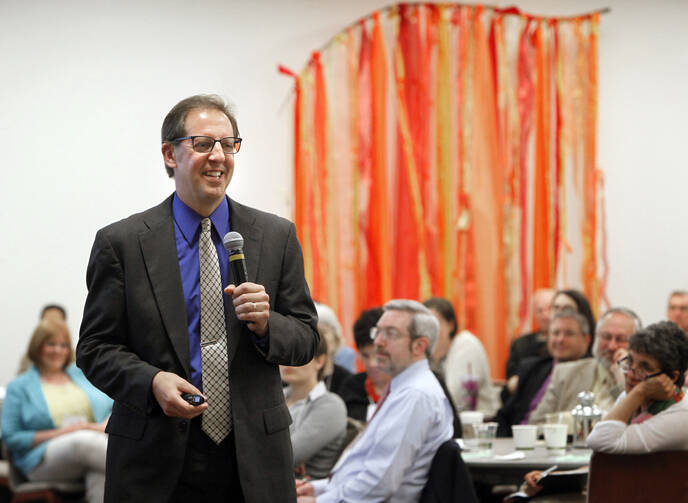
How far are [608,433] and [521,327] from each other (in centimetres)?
359

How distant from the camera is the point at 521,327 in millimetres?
6207

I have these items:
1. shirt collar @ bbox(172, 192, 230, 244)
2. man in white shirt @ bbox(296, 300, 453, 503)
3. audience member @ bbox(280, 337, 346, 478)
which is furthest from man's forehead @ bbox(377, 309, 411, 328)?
shirt collar @ bbox(172, 192, 230, 244)

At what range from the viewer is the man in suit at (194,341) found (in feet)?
5.45

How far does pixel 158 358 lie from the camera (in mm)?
1694

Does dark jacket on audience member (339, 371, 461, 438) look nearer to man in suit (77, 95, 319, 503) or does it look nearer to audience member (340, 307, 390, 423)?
audience member (340, 307, 390, 423)

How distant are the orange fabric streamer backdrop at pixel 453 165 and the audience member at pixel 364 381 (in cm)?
160

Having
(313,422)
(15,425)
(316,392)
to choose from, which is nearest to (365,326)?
(316,392)

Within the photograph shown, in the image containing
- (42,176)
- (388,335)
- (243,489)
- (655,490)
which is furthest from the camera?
(42,176)

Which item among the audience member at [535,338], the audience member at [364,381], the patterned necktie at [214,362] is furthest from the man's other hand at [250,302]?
the audience member at [535,338]

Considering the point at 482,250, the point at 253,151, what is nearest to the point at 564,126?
the point at 482,250

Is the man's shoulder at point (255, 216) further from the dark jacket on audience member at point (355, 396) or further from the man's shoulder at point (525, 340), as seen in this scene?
the man's shoulder at point (525, 340)

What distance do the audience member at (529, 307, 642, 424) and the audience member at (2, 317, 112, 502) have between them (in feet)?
6.75

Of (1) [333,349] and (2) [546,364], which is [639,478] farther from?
(2) [546,364]

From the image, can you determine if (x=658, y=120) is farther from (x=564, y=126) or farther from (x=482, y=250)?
(x=482, y=250)
